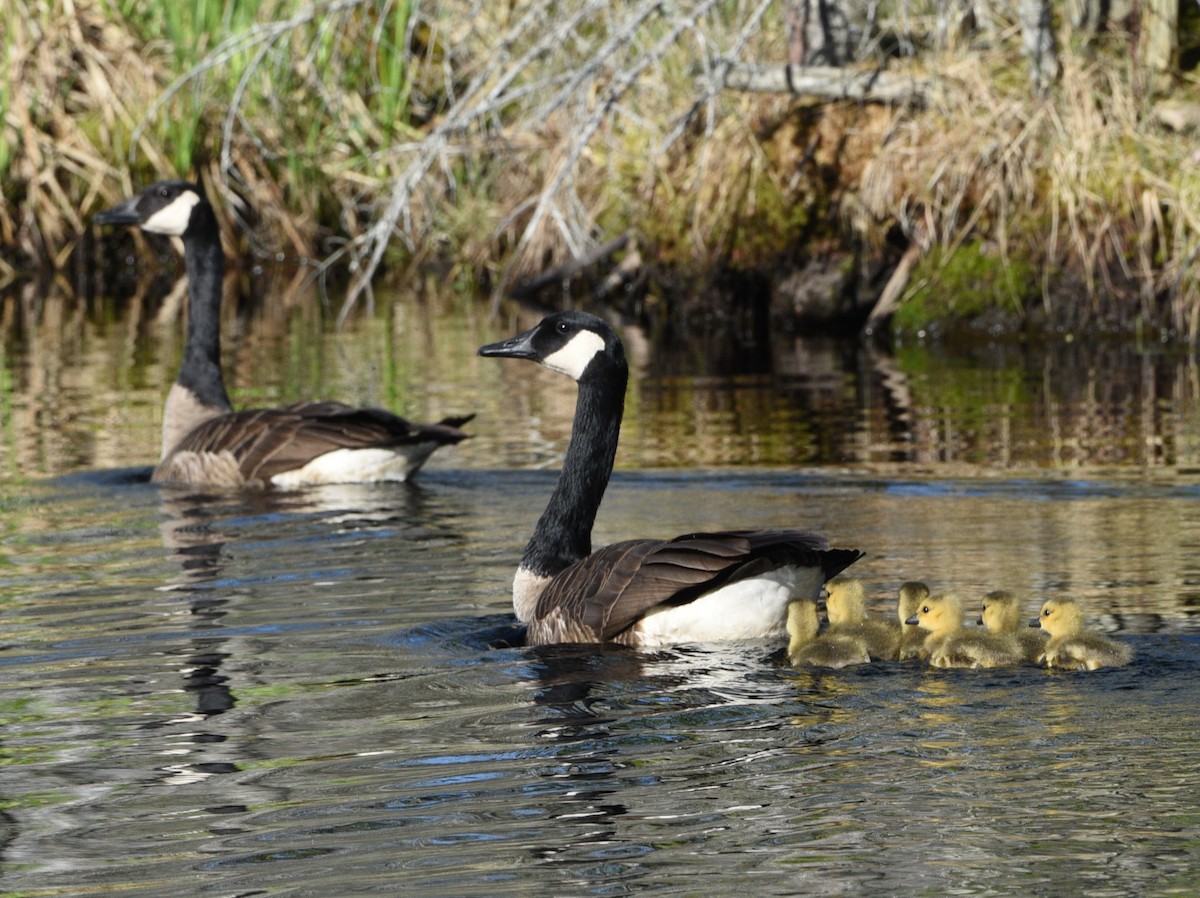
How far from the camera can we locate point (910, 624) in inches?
267

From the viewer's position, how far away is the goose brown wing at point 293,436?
444 inches

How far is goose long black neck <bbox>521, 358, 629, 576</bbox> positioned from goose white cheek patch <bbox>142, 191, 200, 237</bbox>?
626 centimetres

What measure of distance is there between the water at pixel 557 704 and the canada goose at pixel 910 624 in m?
0.11

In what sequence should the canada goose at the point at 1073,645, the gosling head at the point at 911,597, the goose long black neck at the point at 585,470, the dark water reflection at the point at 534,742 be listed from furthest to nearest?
the goose long black neck at the point at 585,470
the gosling head at the point at 911,597
the canada goose at the point at 1073,645
the dark water reflection at the point at 534,742

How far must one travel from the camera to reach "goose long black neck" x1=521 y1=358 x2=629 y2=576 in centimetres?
782

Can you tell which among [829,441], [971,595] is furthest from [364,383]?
[971,595]

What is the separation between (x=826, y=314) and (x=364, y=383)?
5.48 meters

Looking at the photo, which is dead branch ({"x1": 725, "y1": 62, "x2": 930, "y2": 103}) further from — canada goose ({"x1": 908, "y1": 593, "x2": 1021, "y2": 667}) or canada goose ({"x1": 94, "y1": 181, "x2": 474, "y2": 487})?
canada goose ({"x1": 908, "y1": 593, "x2": 1021, "y2": 667})

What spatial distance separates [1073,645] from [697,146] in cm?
1425

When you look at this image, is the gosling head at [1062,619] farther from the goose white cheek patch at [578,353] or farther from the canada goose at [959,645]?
the goose white cheek patch at [578,353]

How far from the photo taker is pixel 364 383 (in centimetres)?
1648

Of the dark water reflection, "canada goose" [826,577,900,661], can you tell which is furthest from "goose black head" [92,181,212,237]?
"canada goose" [826,577,900,661]

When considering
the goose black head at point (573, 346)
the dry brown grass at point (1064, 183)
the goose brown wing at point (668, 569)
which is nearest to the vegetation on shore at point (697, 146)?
the dry brown grass at point (1064, 183)

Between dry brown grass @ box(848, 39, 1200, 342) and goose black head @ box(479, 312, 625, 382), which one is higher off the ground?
dry brown grass @ box(848, 39, 1200, 342)
